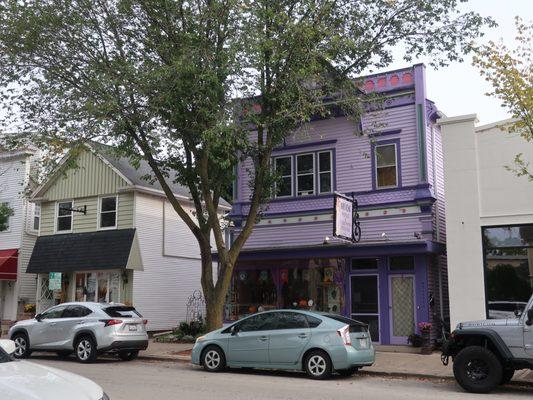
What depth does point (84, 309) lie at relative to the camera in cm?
1569

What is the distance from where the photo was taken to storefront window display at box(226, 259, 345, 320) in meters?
18.9

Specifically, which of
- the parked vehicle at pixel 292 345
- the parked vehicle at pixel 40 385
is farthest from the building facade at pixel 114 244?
the parked vehicle at pixel 40 385

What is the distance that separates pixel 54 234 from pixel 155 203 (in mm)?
4895

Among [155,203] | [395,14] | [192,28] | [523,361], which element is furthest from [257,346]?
[155,203]

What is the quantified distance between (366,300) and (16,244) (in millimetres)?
17210

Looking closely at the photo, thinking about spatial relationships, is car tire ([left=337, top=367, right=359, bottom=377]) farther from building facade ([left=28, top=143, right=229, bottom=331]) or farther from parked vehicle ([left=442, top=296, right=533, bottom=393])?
building facade ([left=28, top=143, right=229, bottom=331])

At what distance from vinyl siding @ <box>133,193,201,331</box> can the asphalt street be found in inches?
376

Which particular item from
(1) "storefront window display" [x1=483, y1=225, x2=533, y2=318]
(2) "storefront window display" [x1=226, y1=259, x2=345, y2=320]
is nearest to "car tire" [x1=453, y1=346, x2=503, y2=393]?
(1) "storefront window display" [x1=483, y1=225, x2=533, y2=318]

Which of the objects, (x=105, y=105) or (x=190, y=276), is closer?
(x=105, y=105)

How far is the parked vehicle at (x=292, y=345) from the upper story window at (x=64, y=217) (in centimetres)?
1402

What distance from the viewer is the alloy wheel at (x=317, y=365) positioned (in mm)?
12062

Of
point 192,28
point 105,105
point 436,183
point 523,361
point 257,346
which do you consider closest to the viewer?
point 523,361

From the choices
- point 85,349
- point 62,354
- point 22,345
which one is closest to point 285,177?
point 85,349

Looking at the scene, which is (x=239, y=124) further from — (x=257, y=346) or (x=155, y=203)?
(x=155, y=203)
